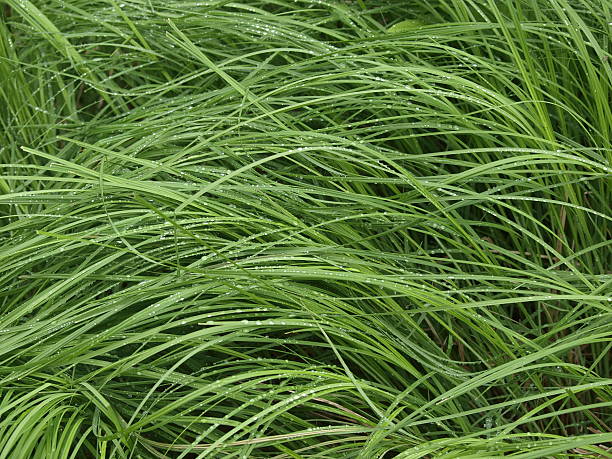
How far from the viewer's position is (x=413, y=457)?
1.24 meters

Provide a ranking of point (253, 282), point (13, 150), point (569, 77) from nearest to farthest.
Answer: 1. point (253, 282)
2. point (569, 77)
3. point (13, 150)

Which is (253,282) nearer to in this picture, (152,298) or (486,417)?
(152,298)

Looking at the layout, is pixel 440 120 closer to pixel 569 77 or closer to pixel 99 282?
pixel 569 77

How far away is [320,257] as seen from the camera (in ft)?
4.81

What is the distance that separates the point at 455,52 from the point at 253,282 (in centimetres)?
68

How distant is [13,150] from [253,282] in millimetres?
907

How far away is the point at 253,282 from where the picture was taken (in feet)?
4.63

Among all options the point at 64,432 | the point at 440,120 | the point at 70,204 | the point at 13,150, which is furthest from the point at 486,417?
the point at 13,150

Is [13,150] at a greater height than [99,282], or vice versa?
[13,150]

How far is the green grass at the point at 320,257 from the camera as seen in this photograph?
136cm

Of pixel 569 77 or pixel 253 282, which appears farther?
pixel 569 77

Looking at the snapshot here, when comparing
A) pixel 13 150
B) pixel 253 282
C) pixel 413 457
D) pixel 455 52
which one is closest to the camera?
pixel 413 457

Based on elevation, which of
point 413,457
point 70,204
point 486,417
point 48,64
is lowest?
point 486,417

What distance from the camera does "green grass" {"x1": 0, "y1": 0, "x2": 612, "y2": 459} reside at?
1362 mm
